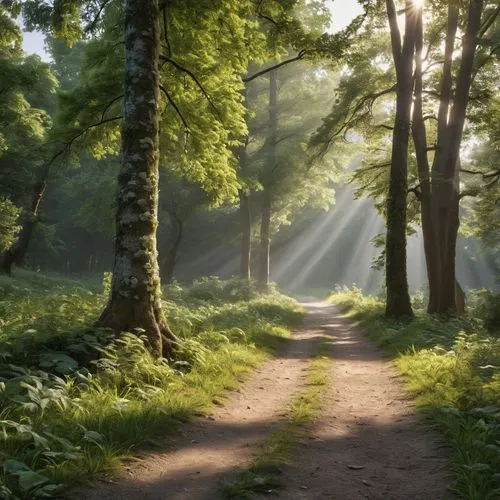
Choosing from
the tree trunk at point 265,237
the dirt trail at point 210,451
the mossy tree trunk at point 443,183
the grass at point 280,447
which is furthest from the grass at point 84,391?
the tree trunk at point 265,237

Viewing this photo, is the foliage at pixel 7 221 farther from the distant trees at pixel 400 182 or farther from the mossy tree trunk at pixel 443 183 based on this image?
the mossy tree trunk at pixel 443 183

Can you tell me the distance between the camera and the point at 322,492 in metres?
3.92

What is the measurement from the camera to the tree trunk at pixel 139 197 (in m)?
7.27

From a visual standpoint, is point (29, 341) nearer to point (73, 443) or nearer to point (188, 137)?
point (73, 443)

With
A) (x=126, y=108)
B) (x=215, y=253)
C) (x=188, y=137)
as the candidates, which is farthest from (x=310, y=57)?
(x=215, y=253)

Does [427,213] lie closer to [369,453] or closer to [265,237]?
[265,237]

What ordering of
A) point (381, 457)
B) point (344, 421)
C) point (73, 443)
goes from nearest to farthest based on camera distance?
point (73, 443) → point (381, 457) → point (344, 421)

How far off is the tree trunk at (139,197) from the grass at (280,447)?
2.29m

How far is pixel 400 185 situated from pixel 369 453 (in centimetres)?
1132

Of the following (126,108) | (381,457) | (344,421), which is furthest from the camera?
(126,108)

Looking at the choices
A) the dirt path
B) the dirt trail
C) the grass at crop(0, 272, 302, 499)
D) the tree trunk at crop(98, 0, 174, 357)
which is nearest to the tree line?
the tree trunk at crop(98, 0, 174, 357)

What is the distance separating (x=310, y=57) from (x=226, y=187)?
140 inches

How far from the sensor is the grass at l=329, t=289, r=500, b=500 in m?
3.96

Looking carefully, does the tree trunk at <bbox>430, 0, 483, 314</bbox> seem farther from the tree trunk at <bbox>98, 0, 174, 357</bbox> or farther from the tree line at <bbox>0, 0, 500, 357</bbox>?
the tree trunk at <bbox>98, 0, 174, 357</bbox>
